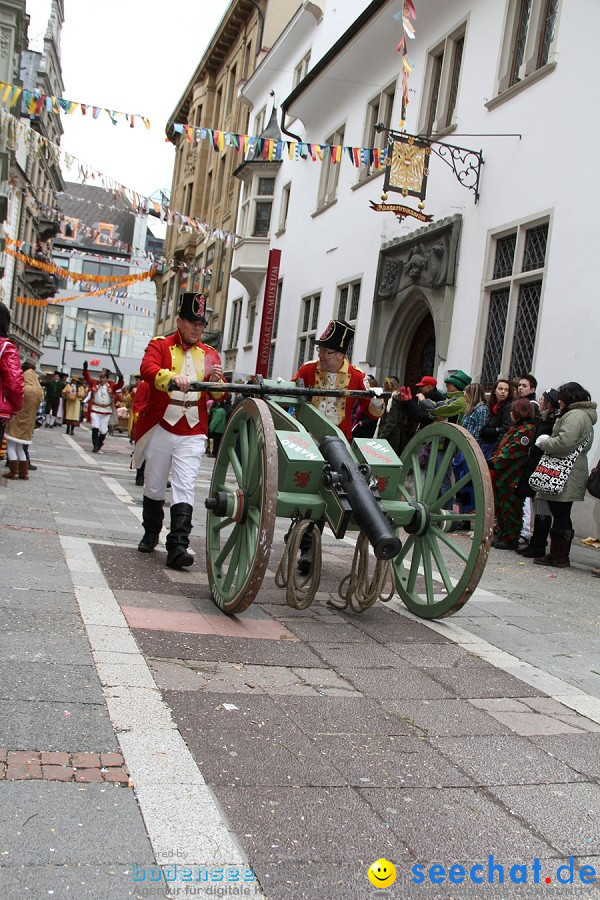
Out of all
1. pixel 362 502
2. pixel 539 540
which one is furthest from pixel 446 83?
pixel 362 502

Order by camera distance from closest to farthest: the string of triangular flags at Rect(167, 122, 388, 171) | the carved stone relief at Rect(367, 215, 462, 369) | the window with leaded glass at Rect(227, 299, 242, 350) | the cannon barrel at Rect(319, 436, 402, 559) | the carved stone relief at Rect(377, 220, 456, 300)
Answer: the cannon barrel at Rect(319, 436, 402, 559) < the carved stone relief at Rect(367, 215, 462, 369) < the carved stone relief at Rect(377, 220, 456, 300) < the string of triangular flags at Rect(167, 122, 388, 171) < the window with leaded glass at Rect(227, 299, 242, 350)

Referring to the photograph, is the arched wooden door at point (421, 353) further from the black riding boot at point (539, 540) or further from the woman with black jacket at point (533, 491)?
the black riding boot at point (539, 540)

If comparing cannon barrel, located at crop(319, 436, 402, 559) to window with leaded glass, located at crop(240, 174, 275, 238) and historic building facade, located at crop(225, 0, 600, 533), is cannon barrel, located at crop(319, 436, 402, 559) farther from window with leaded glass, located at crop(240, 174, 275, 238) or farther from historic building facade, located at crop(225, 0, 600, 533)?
window with leaded glass, located at crop(240, 174, 275, 238)

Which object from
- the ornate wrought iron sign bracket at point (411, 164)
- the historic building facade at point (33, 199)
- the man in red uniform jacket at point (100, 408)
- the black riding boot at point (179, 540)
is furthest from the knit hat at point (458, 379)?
the historic building facade at point (33, 199)

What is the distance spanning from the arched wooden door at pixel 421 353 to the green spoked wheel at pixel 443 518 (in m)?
10.4

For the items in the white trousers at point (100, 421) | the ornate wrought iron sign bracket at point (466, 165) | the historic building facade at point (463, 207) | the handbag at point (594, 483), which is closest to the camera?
the handbag at point (594, 483)

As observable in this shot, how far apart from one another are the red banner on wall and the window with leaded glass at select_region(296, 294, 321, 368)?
108cm

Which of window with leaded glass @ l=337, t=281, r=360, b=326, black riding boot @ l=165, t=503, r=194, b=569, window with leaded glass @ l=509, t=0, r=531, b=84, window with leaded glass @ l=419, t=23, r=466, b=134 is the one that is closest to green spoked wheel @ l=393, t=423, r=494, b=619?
black riding boot @ l=165, t=503, r=194, b=569

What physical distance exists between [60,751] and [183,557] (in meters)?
3.21

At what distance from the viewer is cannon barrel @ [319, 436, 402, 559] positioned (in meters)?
4.23

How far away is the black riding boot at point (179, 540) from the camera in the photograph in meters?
5.95

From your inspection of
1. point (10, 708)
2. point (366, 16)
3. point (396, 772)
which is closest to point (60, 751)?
point (10, 708)

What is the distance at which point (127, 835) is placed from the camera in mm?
2271

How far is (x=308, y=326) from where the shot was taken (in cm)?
2136
